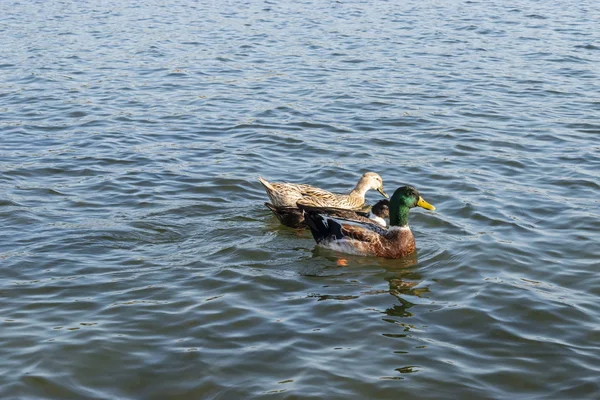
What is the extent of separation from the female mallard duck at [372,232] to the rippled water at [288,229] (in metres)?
0.23

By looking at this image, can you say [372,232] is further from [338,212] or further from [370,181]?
[370,181]

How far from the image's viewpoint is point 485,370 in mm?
7855

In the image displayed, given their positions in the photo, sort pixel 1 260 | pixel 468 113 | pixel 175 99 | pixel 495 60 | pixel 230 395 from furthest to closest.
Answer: pixel 495 60
pixel 175 99
pixel 468 113
pixel 1 260
pixel 230 395

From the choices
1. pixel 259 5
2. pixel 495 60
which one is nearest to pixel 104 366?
pixel 495 60

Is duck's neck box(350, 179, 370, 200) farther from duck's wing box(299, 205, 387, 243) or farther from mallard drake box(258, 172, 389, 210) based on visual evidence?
duck's wing box(299, 205, 387, 243)

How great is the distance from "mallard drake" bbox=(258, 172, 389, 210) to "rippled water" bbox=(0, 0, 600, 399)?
42cm

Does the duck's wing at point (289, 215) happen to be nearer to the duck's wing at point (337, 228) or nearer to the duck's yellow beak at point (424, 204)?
the duck's wing at point (337, 228)

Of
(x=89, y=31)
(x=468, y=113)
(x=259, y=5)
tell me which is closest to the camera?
(x=468, y=113)

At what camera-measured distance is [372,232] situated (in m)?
11.2

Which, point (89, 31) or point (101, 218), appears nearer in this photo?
point (101, 218)

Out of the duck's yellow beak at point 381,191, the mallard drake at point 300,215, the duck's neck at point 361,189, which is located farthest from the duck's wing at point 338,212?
the duck's yellow beak at point 381,191

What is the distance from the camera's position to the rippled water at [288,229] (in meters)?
8.00

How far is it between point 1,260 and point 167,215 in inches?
94.0

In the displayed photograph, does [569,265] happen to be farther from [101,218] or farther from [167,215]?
[101,218]
